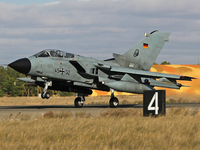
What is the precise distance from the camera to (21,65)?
18.6m

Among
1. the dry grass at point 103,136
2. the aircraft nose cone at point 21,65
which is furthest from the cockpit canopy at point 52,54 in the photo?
the dry grass at point 103,136

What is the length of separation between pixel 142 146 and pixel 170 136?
5.14 feet

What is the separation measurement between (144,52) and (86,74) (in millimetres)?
6149

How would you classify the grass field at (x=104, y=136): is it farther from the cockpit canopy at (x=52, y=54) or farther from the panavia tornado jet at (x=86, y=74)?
the cockpit canopy at (x=52, y=54)

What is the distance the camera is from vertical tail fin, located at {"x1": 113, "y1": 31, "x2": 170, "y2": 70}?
2448cm

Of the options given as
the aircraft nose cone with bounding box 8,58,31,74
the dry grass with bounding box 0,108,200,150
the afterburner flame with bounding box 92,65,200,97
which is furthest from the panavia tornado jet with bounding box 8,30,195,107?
the afterburner flame with bounding box 92,65,200,97

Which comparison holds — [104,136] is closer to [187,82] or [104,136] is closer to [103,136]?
[103,136]

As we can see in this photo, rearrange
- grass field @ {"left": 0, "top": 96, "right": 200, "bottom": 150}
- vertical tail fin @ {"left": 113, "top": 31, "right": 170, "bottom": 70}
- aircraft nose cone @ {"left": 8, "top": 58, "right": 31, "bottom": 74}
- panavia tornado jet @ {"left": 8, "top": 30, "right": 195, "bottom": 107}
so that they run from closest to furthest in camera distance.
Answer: grass field @ {"left": 0, "top": 96, "right": 200, "bottom": 150}
aircraft nose cone @ {"left": 8, "top": 58, "right": 31, "bottom": 74}
panavia tornado jet @ {"left": 8, "top": 30, "right": 195, "bottom": 107}
vertical tail fin @ {"left": 113, "top": 31, "right": 170, "bottom": 70}

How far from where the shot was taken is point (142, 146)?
7473 millimetres

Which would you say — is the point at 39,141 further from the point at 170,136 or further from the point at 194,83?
the point at 194,83

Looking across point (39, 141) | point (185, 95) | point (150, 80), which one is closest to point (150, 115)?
point (39, 141)

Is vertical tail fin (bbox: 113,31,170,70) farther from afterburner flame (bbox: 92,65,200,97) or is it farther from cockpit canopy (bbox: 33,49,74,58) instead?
afterburner flame (bbox: 92,65,200,97)

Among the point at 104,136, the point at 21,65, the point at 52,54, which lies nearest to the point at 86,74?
the point at 52,54

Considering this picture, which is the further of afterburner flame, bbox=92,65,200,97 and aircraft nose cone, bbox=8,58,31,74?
afterburner flame, bbox=92,65,200,97
